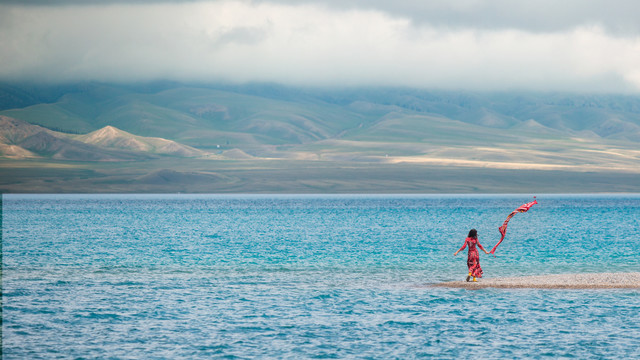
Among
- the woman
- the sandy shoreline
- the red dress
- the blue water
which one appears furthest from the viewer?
the sandy shoreline

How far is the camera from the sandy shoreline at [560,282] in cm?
4150

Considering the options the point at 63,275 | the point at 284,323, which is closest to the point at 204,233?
the point at 63,275

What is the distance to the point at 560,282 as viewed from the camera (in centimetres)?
4247

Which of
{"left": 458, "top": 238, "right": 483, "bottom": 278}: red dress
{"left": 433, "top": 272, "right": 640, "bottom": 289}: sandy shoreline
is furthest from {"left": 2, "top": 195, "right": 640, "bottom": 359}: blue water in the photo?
{"left": 458, "top": 238, "right": 483, "bottom": 278}: red dress

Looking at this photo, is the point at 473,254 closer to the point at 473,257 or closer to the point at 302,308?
the point at 473,257

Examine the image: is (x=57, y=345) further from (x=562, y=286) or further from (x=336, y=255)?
(x=336, y=255)

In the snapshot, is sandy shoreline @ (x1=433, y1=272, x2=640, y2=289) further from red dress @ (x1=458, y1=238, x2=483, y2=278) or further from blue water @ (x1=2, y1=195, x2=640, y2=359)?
blue water @ (x1=2, y1=195, x2=640, y2=359)

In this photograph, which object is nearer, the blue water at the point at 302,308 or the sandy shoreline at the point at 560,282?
→ the blue water at the point at 302,308

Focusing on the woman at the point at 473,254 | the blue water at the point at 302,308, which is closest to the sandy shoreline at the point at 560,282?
the woman at the point at 473,254

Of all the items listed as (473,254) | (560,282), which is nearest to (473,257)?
(473,254)

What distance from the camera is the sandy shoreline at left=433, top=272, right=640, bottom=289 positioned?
41.5 m

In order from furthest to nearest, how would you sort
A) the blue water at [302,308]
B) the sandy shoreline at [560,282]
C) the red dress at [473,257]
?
the sandy shoreline at [560,282] < the red dress at [473,257] < the blue water at [302,308]

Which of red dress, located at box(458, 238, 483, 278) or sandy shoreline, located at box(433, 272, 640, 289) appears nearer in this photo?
red dress, located at box(458, 238, 483, 278)

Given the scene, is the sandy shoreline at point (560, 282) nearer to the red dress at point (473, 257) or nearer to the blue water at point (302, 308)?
the red dress at point (473, 257)
